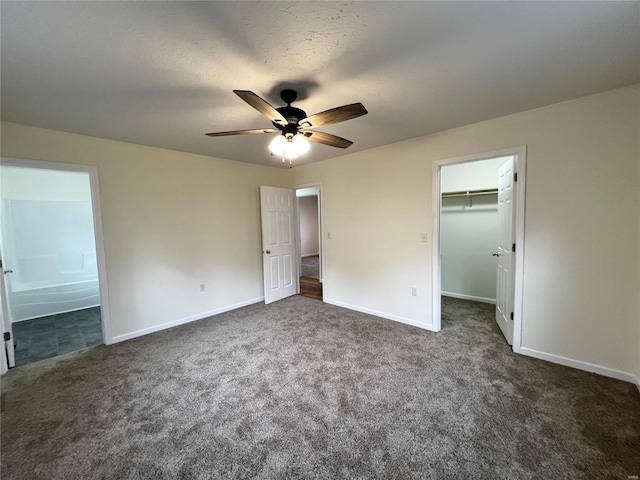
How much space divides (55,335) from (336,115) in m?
4.29

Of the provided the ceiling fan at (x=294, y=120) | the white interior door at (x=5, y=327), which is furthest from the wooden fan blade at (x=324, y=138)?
the white interior door at (x=5, y=327)

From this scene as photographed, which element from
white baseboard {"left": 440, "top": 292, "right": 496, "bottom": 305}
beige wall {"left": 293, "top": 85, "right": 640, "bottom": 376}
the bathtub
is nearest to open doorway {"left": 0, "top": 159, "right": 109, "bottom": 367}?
the bathtub

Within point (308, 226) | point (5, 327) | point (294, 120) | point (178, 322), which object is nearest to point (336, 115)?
point (294, 120)

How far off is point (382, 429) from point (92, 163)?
147 inches

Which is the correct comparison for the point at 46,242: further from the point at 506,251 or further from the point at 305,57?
the point at 506,251

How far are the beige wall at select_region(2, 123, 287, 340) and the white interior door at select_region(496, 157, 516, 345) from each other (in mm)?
3449

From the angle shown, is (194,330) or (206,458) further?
(194,330)

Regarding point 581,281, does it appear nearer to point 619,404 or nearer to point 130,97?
point 619,404

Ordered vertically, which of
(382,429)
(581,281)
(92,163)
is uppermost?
(92,163)

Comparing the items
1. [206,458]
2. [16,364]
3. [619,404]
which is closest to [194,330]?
[16,364]

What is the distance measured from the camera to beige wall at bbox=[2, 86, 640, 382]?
2012mm

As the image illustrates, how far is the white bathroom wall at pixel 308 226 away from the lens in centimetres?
852

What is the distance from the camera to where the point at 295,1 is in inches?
44.0

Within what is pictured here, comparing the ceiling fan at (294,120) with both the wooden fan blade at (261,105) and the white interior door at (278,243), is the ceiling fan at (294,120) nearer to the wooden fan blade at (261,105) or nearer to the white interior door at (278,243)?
the wooden fan blade at (261,105)
